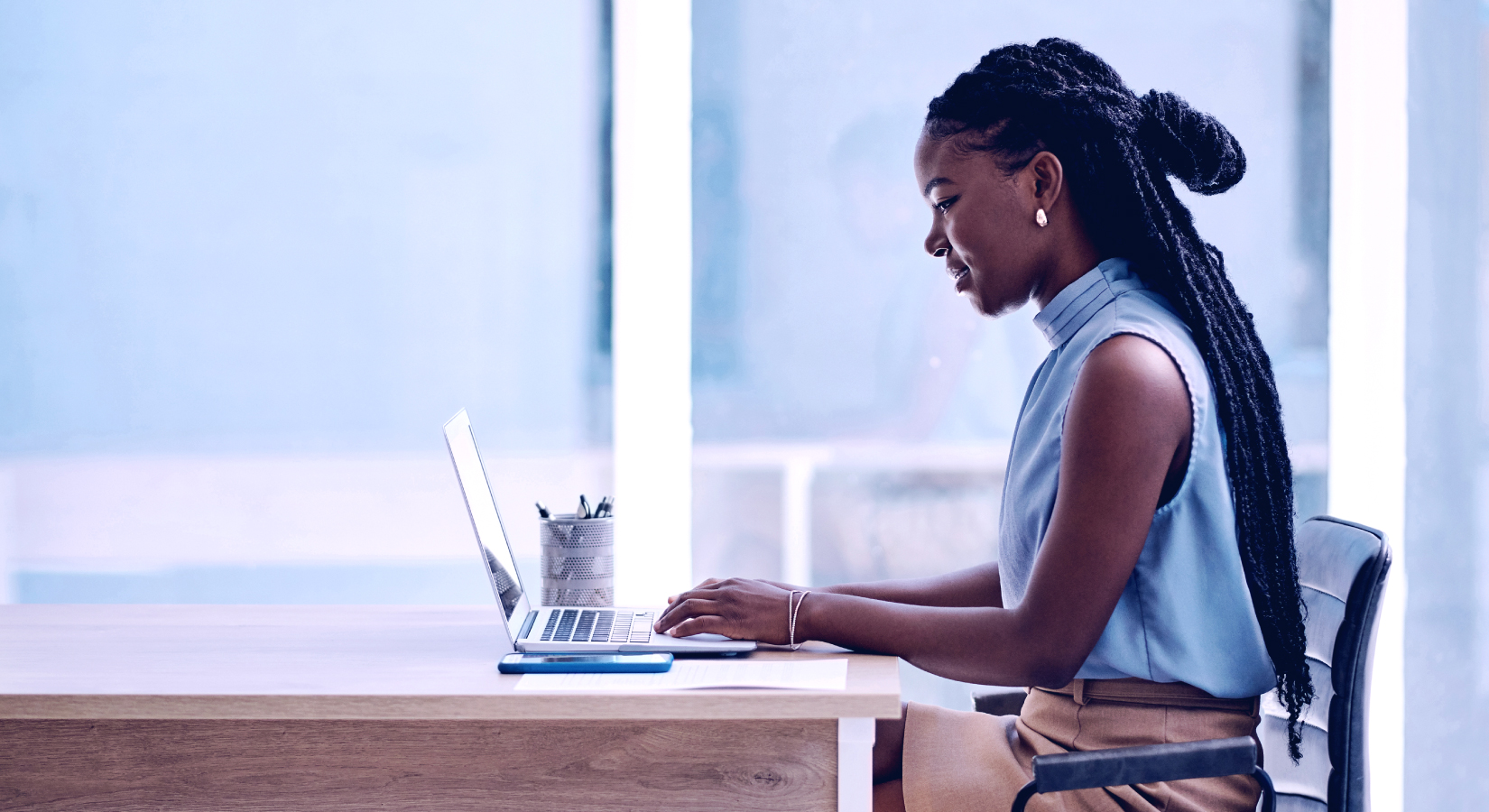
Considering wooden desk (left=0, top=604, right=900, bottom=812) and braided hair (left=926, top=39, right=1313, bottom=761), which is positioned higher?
braided hair (left=926, top=39, right=1313, bottom=761)

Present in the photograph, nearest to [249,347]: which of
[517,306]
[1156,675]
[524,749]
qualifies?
[517,306]

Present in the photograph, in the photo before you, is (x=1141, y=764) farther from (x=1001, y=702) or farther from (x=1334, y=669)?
(x=1001, y=702)

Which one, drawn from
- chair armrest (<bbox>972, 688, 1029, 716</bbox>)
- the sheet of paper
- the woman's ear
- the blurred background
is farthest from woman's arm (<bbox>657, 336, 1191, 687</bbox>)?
the blurred background

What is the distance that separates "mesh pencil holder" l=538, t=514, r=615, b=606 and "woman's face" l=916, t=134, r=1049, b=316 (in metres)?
0.60

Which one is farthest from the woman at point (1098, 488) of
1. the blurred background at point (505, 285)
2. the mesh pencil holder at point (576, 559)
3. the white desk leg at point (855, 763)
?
the blurred background at point (505, 285)

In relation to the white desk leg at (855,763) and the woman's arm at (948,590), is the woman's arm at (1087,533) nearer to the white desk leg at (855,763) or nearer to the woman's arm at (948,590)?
the white desk leg at (855,763)

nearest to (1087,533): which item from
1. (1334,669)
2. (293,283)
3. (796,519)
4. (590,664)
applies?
(1334,669)

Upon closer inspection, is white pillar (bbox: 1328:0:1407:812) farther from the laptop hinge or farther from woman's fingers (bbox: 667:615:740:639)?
the laptop hinge

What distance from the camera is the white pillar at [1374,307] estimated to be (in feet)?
7.64

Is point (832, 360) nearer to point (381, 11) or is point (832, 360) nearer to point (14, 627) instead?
point (381, 11)

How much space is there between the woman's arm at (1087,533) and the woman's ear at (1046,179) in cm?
22

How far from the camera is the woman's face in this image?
1.31 metres

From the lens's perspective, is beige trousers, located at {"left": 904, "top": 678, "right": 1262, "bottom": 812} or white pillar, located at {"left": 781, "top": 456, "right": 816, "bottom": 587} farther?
white pillar, located at {"left": 781, "top": 456, "right": 816, "bottom": 587}

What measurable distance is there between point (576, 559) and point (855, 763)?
535 millimetres
